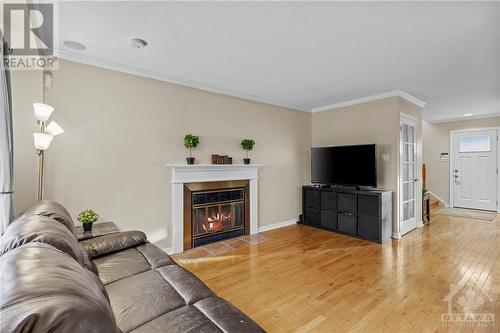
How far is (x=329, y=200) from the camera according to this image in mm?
4664

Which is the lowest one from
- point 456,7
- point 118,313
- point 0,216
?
point 118,313

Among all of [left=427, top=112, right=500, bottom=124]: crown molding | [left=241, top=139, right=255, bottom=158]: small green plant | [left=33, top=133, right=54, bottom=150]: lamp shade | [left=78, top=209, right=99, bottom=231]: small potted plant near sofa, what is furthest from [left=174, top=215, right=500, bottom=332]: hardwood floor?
[left=427, top=112, right=500, bottom=124]: crown molding

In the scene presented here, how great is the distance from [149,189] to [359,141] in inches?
147

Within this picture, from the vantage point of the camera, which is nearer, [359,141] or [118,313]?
[118,313]

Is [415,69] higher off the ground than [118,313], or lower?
higher

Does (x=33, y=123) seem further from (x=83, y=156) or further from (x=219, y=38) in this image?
(x=219, y=38)

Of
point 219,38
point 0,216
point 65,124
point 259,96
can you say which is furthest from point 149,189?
point 259,96

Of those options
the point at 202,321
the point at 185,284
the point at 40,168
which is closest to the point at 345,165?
the point at 185,284

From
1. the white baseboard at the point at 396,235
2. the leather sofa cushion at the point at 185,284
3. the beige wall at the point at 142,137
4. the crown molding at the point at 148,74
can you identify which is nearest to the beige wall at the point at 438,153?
the beige wall at the point at 142,137

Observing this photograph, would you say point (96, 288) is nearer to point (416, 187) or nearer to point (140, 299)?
point (140, 299)

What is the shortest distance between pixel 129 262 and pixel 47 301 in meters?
1.52

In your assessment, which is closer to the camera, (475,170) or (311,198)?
(311,198)

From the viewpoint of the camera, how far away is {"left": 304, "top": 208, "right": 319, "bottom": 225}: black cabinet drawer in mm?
4910

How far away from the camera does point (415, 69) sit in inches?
127
